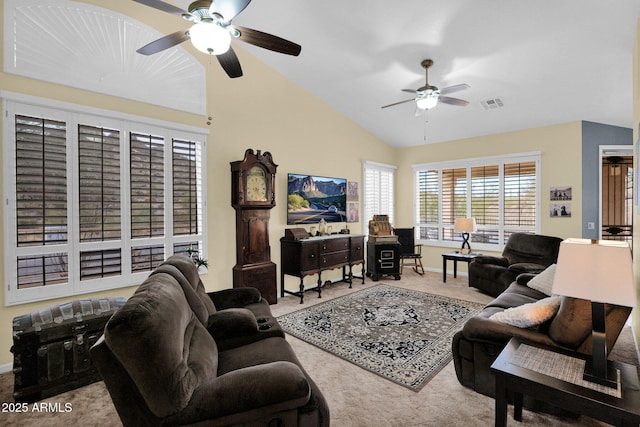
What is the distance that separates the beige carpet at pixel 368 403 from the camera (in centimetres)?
202

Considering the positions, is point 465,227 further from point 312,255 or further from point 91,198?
point 91,198

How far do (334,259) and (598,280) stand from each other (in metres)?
3.78

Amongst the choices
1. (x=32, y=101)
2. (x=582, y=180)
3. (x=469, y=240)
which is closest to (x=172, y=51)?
(x=32, y=101)

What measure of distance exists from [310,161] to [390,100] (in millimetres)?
1635

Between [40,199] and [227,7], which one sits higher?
[227,7]

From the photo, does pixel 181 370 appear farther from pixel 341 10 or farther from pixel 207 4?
pixel 341 10

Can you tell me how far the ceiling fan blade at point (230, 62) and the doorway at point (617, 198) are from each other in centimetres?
762

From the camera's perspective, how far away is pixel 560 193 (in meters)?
5.12

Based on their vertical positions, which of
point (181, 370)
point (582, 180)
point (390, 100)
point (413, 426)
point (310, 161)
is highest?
Result: point (390, 100)

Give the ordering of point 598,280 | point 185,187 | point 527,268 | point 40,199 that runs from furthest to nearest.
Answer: point 527,268 → point 185,187 → point 40,199 → point 598,280

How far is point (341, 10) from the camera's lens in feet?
10.4

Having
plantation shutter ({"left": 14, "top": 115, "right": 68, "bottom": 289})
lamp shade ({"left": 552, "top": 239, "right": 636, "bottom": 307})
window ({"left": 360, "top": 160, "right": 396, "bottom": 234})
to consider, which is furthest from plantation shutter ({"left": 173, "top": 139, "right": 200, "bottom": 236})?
lamp shade ({"left": 552, "top": 239, "right": 636, "bottom": 307})

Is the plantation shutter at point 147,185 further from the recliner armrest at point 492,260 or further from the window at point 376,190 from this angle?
the recliner armrest at point 492,260

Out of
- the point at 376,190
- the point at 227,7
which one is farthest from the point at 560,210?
the point at 227,7
